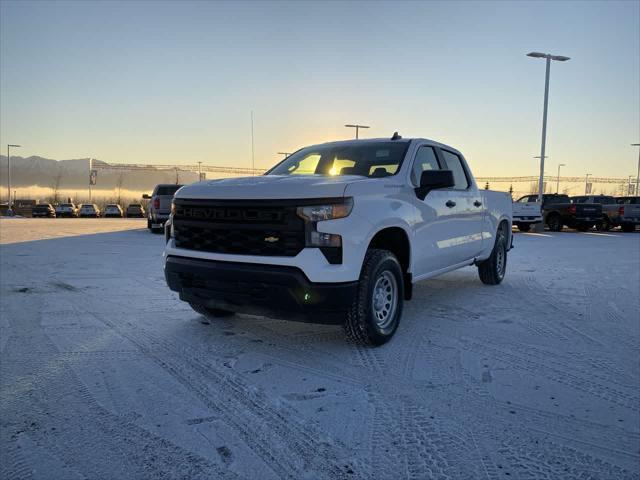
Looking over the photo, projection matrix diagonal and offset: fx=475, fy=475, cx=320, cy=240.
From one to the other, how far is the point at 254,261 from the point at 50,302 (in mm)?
3209

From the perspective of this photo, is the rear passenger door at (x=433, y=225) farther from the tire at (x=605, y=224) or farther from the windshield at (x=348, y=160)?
the tire at (x=605, y=224)

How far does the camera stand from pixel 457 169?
6055mm

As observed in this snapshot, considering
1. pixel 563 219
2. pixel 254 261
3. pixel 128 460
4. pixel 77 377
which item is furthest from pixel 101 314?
pixel 563 219

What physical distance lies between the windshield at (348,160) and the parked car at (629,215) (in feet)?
71.7

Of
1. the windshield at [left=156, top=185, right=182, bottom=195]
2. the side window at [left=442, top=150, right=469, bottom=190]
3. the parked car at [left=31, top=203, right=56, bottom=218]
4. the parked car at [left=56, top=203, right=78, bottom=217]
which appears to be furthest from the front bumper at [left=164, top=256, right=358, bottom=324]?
the parked car at [left=56, top=203, right=78, bottom=217]

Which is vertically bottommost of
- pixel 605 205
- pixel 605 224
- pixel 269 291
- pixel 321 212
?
pixel 605 224

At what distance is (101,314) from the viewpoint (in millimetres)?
4980

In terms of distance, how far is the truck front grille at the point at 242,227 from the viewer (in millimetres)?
3590

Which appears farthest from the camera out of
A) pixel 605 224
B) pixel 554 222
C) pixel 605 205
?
pixel 605 224

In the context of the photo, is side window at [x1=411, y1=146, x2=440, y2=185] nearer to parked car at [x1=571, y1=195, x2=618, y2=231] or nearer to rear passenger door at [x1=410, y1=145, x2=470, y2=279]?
rear passenger door at [x1=410, y1=145, x2=470, y2=279]

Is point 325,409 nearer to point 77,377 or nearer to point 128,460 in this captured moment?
point 128,460

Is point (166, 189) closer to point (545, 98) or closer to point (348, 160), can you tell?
point (348, 160)

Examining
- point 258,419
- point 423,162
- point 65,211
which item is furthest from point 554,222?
point 65,211

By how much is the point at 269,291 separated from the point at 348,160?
6.82ft
